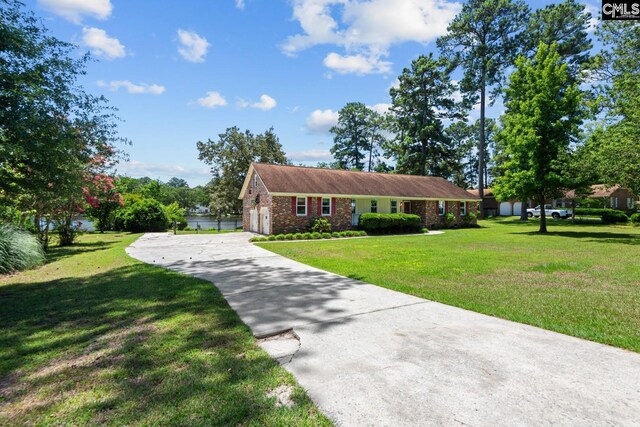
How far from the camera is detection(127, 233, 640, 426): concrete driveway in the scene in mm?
2547

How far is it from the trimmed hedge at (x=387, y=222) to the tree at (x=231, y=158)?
58.9 feet

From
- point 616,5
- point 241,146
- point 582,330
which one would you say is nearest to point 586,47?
point 616,5

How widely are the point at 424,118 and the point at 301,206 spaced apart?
26835 mm

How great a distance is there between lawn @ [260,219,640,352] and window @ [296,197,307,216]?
9.40 metres

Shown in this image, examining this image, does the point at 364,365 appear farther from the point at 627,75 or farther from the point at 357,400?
the point at 627,75

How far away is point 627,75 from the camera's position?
1744 centimetres

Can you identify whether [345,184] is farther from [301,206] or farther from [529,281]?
[529,281]

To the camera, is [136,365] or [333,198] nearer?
[136,365]

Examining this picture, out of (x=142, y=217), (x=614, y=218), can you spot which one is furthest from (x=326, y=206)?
(x=614, y=218)

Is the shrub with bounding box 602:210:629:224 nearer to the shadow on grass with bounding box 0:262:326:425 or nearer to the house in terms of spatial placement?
the house

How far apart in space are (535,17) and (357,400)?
4357 centimetres

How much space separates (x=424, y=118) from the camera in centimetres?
4159

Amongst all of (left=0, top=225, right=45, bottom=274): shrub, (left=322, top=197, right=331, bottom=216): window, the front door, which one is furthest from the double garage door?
(left=0, top=225, right=45, bottom=274): shrub

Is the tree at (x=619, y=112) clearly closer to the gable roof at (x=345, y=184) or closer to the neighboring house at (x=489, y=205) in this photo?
the gable roof at (x=345, y=184)
